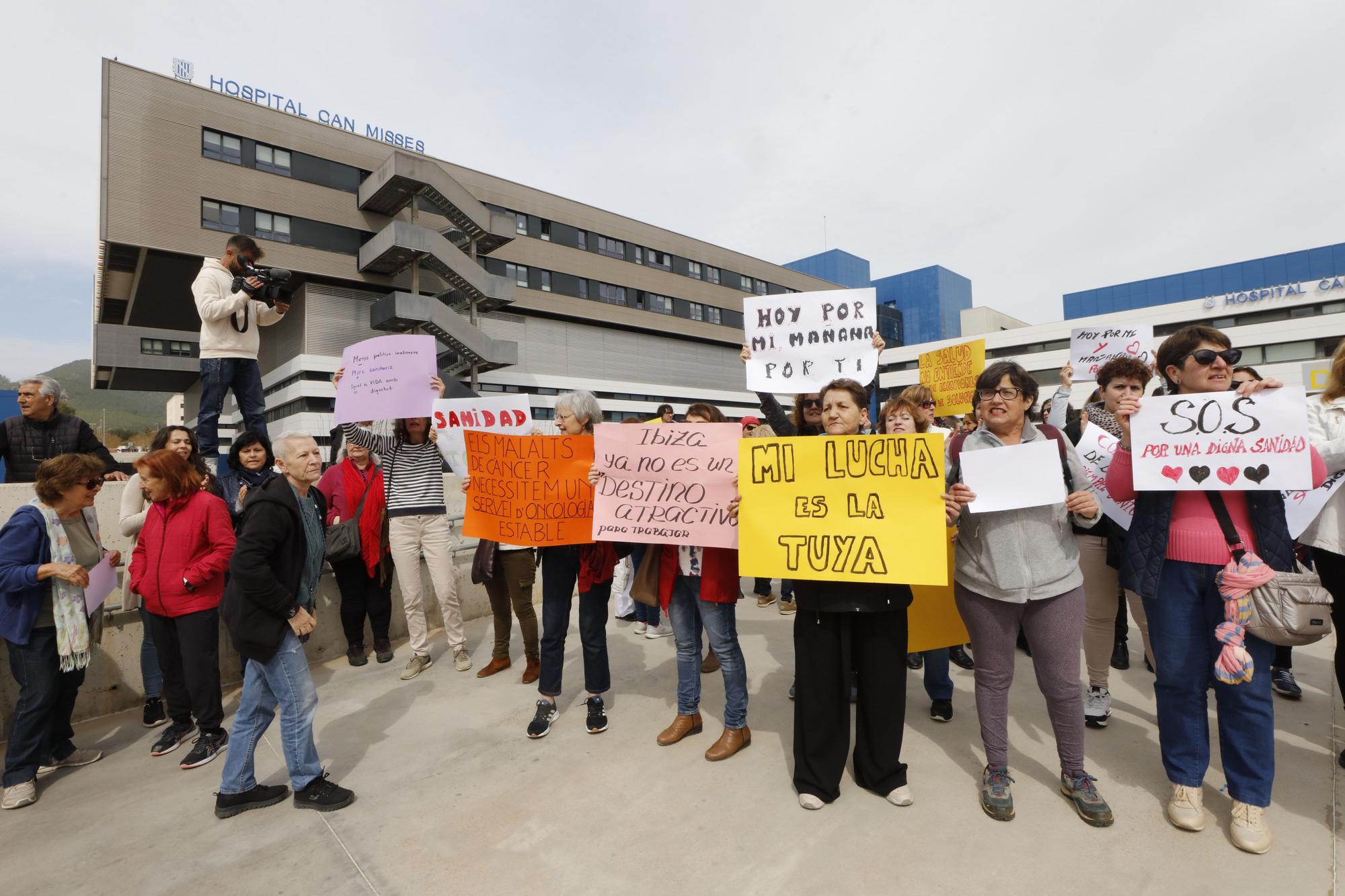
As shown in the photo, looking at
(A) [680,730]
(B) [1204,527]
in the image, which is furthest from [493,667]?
(B) [1204,527]

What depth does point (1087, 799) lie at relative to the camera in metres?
2.86

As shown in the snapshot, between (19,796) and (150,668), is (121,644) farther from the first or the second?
(19,796)

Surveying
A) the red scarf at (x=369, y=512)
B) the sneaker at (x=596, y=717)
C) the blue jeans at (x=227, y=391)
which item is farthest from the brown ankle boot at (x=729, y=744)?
the blue jeans at (x=227, y=391)

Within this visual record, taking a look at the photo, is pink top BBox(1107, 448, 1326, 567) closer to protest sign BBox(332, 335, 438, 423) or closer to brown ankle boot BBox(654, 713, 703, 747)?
brown ankle boot BBox(654, 713, 703, 747)

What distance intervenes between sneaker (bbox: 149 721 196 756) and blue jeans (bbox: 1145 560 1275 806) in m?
5.78

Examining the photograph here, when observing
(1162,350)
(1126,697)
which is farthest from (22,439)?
(1126,697)

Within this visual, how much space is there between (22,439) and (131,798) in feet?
10.4

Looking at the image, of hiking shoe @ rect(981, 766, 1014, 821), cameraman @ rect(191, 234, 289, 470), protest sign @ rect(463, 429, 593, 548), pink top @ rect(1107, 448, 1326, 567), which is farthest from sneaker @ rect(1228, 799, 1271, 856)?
cameraman @ rect(191, 234, 289, 470)

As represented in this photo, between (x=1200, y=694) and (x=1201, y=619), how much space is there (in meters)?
0.35

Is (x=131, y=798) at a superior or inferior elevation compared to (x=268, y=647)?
inferior

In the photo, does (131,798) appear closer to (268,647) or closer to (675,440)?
(268,647)

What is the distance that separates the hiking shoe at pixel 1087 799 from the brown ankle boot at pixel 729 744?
165 centimetres

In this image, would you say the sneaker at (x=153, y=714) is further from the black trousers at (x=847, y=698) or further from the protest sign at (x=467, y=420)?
the black trousers at (x=847, y=698)

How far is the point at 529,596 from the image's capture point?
501cm
